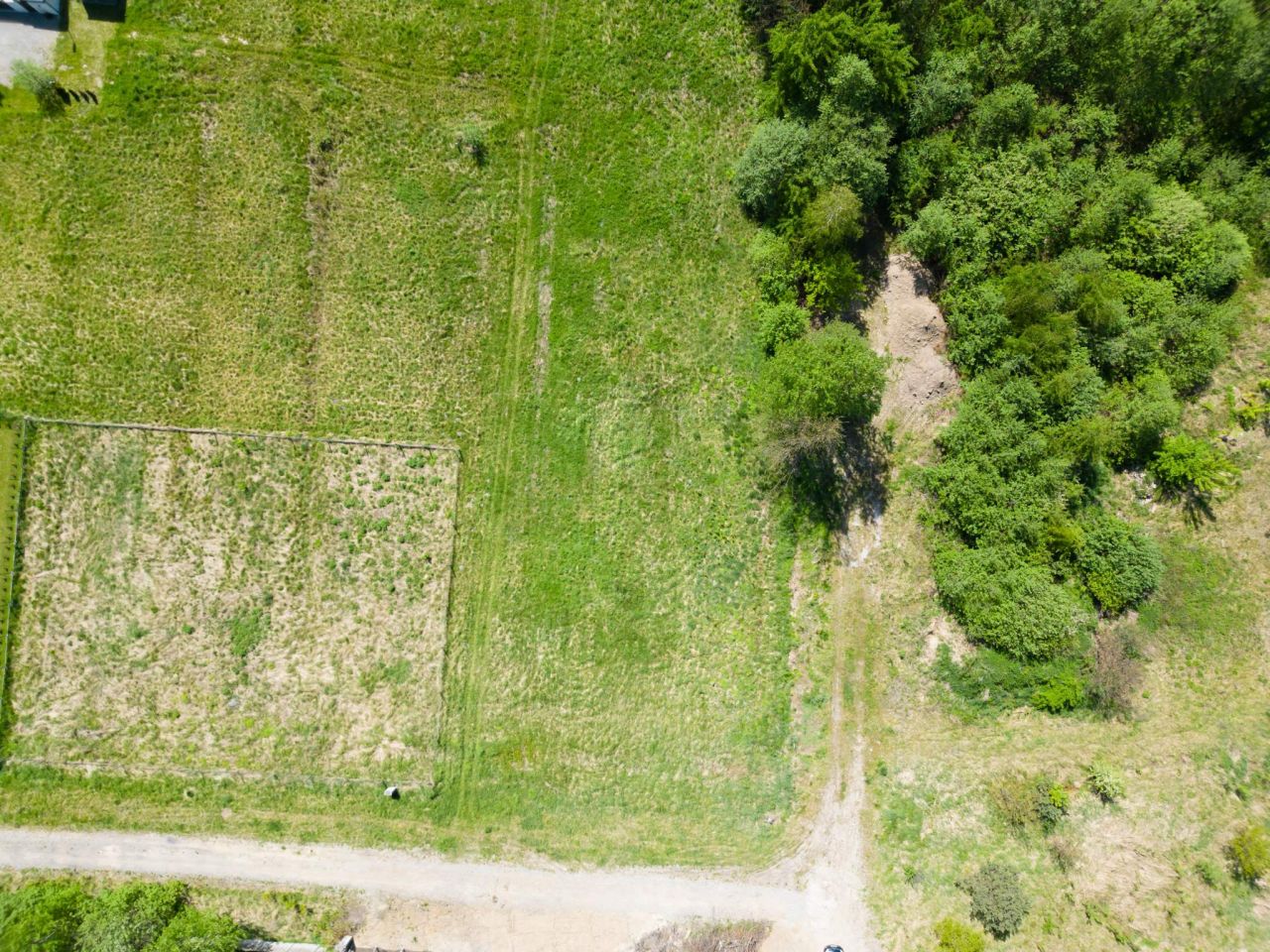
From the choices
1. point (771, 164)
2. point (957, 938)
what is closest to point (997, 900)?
point (957, 938)

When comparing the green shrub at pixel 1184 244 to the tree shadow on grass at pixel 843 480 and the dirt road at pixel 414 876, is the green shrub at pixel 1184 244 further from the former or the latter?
the dirt road at pixel 414 876

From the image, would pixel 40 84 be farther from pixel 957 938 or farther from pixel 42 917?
pixel 957 938

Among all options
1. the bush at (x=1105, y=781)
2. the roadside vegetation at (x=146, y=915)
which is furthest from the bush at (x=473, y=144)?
the bush at (x=1105, y=781)

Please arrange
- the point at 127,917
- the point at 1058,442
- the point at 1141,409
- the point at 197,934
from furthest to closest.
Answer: the point at 1058,442
the point at 1141,409
the point at 197,934
the point at 127,917

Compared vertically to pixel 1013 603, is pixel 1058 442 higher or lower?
higher

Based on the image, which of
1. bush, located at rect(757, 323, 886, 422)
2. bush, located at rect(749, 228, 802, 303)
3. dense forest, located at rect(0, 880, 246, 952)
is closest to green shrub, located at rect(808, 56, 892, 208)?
bush, located at rect(749, 228, 802, 303)

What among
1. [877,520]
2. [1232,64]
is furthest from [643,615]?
[1232,64]

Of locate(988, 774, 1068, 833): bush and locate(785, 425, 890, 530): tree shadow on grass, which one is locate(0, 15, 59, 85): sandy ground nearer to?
locate(785, 425, 890, 530): tree shadow on grass
